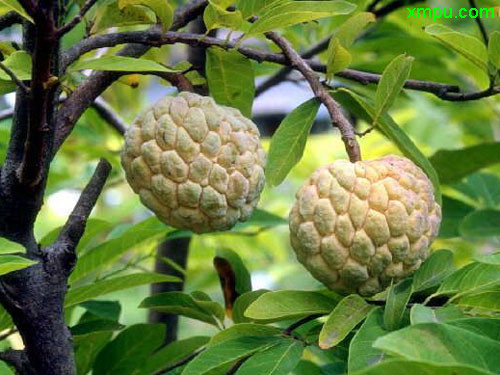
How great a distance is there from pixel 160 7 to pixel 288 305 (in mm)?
485

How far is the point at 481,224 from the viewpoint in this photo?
2.04 m

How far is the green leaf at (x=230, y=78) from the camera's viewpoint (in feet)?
5.08

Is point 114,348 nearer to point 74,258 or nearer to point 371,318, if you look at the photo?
point 74,258

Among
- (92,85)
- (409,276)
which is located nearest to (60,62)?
(92,85)

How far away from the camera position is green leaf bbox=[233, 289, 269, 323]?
1.59 m

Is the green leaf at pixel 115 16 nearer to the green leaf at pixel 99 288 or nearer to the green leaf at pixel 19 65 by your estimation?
the green leaf at pixel 19 65

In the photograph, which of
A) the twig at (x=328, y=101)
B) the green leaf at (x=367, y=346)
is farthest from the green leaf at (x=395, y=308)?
the twig at (x=328, y=101)

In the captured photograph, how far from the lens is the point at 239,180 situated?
143 cm

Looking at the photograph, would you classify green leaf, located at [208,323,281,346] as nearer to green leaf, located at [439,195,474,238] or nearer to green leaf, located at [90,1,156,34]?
green leaf, located at [90,1,156,34]

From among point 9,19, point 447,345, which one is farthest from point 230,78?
point 447,345

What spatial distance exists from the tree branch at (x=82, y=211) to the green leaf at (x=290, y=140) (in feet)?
0.91

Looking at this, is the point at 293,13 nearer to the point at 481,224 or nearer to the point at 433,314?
the point at 433,314

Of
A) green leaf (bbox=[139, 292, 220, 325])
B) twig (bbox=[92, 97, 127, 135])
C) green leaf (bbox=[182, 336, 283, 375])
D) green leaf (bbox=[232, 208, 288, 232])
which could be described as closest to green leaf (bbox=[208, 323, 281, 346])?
green leaf (bbox=[182, 336, 283, 375])

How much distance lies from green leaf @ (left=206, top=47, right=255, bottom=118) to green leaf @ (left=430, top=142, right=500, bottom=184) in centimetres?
66
